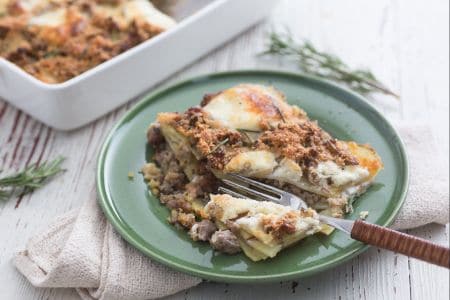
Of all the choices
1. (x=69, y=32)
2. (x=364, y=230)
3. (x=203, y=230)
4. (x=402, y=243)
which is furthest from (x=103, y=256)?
(x=69, y=32)

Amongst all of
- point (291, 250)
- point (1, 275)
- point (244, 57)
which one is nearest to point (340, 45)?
point (244, 57)

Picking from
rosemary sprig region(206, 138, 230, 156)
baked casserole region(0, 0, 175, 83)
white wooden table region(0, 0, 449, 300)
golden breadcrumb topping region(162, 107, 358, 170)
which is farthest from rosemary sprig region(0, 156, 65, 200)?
rosemary sprig region(206, 138, 230, 156)

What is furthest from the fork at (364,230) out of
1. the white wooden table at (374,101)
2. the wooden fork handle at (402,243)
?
the white wooden table at (374,101)

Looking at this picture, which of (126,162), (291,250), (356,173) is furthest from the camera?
(126,162)

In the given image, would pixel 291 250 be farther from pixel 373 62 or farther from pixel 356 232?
pixel 373 62

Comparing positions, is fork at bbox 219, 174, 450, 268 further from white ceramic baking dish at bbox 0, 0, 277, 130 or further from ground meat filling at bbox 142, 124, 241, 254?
white ceramic baking dish at bbox 0, 0, 277, 130

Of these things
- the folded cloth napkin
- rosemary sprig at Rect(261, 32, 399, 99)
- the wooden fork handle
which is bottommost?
the folded cloth napkin

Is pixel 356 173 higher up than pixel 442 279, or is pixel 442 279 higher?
pixel 356 173
